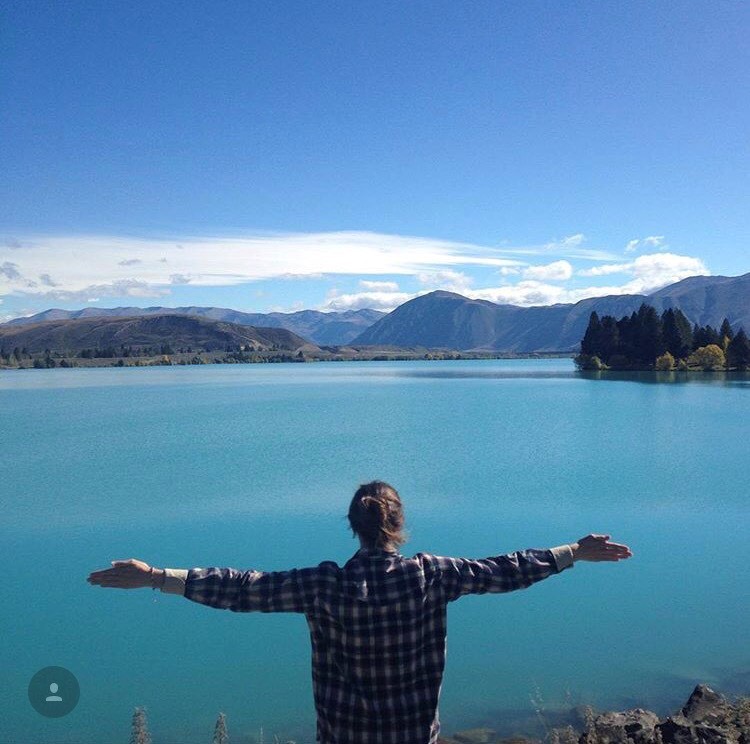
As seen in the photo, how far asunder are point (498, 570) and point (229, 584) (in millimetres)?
1128

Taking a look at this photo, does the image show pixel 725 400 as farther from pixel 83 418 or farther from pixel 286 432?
pixel 83 418

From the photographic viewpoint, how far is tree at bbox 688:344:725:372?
9419cm

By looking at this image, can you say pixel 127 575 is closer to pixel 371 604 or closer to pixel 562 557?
pixel 371 604

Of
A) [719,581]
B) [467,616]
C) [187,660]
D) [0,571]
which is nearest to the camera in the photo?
[187,660]

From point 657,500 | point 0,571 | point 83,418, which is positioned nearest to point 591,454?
point 657,500

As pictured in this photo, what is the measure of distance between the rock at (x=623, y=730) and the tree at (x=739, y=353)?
9496cm

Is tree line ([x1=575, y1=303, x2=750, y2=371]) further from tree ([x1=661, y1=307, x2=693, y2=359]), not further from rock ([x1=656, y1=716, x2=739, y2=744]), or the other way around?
rock ([x1=656, y1=716, x2=739, y2=744])

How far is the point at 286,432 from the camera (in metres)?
41.7

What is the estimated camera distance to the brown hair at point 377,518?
3.09 m

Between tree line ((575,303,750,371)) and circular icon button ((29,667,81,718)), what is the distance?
9431cm

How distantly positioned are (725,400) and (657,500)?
127 feet

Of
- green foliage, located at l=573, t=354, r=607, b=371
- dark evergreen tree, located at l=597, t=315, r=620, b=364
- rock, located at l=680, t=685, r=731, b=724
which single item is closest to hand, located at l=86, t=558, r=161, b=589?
rock, located at l=680, t=685, r=731, b=724

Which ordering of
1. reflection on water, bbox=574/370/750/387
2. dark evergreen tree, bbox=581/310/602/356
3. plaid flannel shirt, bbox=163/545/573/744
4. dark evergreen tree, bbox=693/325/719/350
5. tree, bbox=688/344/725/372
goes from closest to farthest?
Answer: plaid flannel shirt, bbox=163/545/573/744 → reflection on water, bbox=574/370/750/387 → tree, bbox=688/344/725/372 → dark evergreen tree, bbox=693/325/719/350 → dark evergreen tree, bbox=581/310/602/356

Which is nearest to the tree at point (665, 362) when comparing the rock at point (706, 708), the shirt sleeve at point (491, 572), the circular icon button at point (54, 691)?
the rock at point (706, 708)
